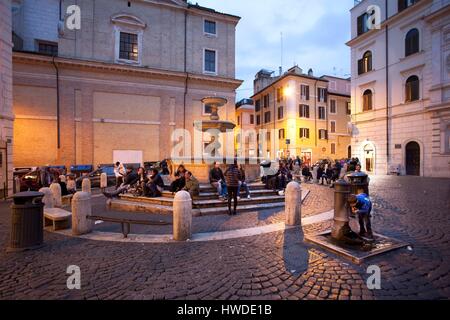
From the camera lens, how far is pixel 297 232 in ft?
18.7

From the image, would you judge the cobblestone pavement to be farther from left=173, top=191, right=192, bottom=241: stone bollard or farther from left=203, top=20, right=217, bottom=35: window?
left=203, top=20, right=217, bottom=35: window

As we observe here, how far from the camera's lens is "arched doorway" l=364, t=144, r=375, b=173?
23.3 meters

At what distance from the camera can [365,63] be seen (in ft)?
80.2

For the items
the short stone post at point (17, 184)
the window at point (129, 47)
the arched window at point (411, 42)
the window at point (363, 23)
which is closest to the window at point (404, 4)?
the arched window at point (411, 42)

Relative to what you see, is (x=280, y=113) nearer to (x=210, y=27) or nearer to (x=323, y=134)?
(x=323, y=134)

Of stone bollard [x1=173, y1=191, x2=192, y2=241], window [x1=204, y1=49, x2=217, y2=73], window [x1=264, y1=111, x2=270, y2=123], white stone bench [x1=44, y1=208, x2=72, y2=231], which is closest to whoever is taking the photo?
stone bollard [x1=173, y1=191, x2=192, y2=241]

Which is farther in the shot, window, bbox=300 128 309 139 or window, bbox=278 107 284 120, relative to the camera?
window, bbox=278 107 284 120

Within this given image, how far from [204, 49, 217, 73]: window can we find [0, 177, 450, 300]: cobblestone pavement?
25.1 meters

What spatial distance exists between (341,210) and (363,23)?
28.1 metres

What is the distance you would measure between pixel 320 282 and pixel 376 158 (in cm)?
2416

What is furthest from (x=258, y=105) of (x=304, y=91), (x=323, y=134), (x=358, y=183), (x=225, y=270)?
(x=225, y=270)

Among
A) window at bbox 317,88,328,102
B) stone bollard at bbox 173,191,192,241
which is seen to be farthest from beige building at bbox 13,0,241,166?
stone bollard at bbox 173,191,192,241

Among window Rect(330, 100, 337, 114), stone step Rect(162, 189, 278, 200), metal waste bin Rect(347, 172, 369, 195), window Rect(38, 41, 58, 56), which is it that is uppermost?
window Rect(38, 41, 58, 56)

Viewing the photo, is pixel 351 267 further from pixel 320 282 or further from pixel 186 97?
pixel 186 97
